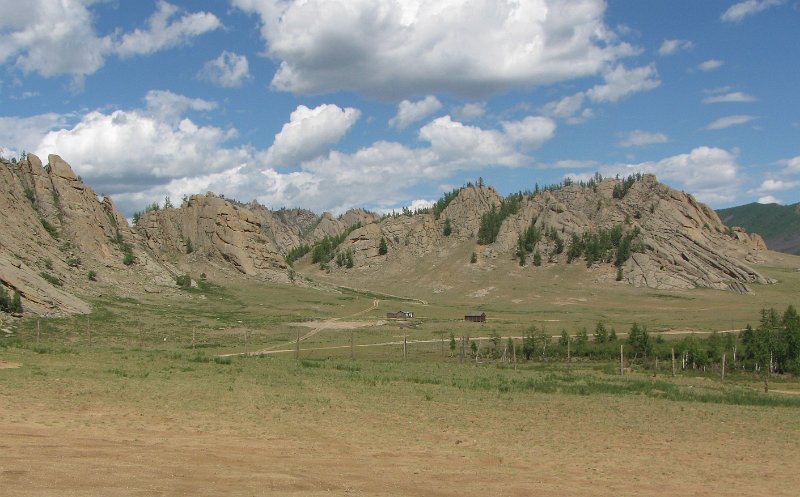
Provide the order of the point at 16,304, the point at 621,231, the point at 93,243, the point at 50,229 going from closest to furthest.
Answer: the point at 16,304, the point at 50,229, the point at 93,243, the point at 621,231

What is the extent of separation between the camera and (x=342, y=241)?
196m

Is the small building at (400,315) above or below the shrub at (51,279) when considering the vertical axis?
below

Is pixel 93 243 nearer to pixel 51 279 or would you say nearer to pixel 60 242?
pixel 60 242

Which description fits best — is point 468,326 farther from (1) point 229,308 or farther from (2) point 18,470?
(2) point 18,470

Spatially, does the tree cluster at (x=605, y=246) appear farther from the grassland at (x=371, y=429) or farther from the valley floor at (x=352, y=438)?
the valley floor at (x=352, y=438)

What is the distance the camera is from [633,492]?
49.3 ft

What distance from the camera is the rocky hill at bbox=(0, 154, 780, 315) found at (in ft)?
294

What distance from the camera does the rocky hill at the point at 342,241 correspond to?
8956cm

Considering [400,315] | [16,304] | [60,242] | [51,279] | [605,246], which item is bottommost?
[400,315]

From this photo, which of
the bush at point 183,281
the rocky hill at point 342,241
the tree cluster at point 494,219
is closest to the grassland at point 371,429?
the rocky hill at point 342,241

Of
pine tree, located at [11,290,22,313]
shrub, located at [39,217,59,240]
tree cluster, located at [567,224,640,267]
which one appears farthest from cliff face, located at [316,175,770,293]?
pine tree, located at [11,290,22,313]

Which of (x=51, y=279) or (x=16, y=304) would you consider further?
(x=51, y=279)

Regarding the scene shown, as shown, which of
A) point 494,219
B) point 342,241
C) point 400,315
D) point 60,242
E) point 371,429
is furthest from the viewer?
point 342,241

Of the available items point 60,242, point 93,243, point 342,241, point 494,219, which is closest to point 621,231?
point 494,219
